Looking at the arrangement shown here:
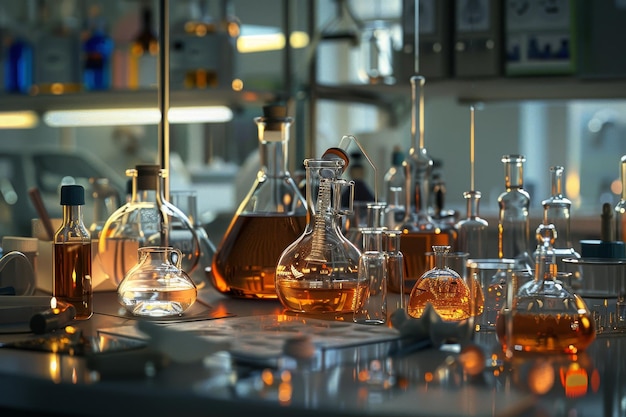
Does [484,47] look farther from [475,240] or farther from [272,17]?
[272,17]

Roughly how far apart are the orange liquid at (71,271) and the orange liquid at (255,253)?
0.25m

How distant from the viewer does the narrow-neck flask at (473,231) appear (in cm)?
143

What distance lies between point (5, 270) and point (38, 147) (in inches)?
119

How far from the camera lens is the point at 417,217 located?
1.50 m

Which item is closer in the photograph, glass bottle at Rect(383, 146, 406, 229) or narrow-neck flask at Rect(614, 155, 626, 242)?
narrow-neck flask at Rect(614, 155, 626, 242)

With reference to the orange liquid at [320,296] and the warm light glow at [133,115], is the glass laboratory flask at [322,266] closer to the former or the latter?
the orange liquid at [320,296]

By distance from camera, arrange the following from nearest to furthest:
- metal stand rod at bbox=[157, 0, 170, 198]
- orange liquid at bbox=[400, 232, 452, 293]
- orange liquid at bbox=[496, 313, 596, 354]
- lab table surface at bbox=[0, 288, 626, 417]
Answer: lab table surface at bbox=[0, 288, 626, 417], orange liquid at bbox=[496, 313, 596, 354], orange liquid at bbox=[400, 232, 452, 293], metal stand rod at bbox=[157, 0, 170, 198]

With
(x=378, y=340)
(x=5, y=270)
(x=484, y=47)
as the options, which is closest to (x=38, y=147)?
(x=484, y=47)

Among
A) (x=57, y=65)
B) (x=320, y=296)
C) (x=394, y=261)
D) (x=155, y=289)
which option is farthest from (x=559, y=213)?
(x=57, y=65)

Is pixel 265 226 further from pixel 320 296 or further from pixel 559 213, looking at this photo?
pixel 559 213

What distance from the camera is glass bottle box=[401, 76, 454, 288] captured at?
1452mm

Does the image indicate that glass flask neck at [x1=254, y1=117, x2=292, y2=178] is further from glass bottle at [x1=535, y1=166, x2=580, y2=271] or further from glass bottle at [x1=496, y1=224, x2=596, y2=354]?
glass bottle at [x1=496, y1=224, x2=596, y2=354]

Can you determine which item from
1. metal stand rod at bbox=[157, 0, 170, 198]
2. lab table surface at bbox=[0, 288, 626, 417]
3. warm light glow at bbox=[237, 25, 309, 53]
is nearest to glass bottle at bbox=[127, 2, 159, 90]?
warm light glow at bbox=[237, 25, 309, 53]

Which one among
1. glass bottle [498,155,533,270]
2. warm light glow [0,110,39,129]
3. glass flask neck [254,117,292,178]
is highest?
warm light glow [0,110,39,129]
